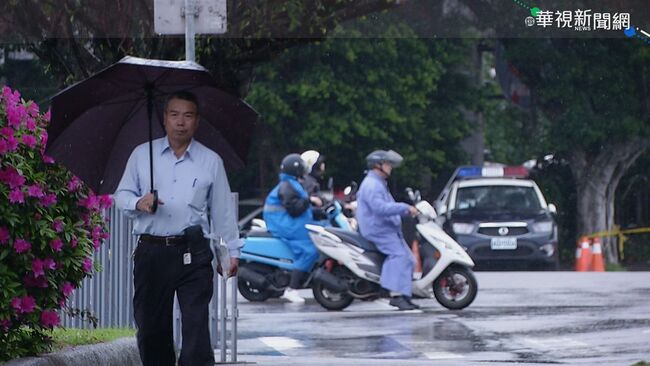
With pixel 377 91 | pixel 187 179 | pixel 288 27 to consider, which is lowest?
pixel 187 179

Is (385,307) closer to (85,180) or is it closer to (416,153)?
(85,180)

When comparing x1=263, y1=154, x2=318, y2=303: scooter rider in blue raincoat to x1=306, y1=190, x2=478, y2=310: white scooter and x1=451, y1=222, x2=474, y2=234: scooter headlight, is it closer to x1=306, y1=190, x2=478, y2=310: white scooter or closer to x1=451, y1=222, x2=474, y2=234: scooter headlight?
x1=306, y1=190, x2=478, y2=310: white scooter

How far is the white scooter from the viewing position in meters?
16.3

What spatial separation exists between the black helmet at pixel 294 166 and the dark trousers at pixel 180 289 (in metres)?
10.2

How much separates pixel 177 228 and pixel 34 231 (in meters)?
0.89

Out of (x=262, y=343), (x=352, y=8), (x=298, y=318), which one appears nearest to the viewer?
(x=262, y=343)

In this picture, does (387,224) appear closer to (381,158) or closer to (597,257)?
(381,158)

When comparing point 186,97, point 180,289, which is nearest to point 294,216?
point 186,97

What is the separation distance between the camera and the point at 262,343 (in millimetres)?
12711

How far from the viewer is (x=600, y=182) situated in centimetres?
3538

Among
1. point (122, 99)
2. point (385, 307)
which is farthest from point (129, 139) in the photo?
point (385, 307)

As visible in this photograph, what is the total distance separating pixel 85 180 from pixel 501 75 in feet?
101

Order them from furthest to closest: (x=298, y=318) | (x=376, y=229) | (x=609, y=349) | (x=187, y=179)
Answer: (x=376, y=229), (x=298, y=318), (x=609, y=349), (x=187, y=179)

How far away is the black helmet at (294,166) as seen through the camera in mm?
17547
